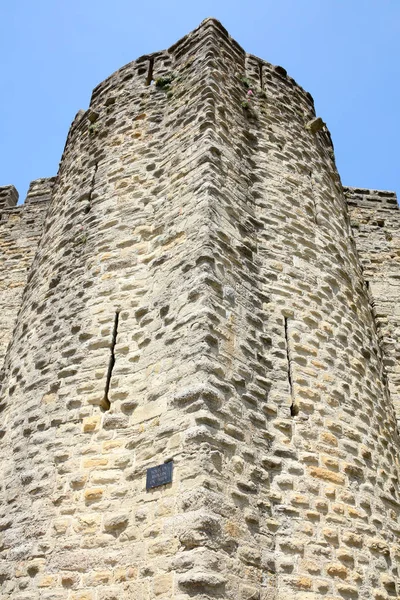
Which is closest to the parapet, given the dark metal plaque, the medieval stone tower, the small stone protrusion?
the medieval stone tower

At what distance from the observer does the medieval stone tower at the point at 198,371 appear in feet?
13.9

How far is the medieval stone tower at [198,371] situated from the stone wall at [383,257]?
50cm

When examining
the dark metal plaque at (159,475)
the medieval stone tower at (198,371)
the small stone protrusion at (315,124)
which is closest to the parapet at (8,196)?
the medieval stone tower at (198,371)

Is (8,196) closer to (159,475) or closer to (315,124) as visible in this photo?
(315,124)

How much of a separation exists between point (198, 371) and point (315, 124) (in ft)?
15.2

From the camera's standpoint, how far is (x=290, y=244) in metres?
6.28

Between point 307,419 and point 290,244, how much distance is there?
75.3 inches

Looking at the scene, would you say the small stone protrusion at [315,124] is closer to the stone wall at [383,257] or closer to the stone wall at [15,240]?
the stone wall at [383,257]

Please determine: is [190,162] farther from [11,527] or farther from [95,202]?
[11,527]

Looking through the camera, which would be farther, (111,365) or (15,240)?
(15,240)

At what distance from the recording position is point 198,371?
180 inches

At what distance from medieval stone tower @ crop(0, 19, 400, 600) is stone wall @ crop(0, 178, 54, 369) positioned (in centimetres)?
192

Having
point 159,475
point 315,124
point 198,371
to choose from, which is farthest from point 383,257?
point 159,475

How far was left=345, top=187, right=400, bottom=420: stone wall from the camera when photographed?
824cm
